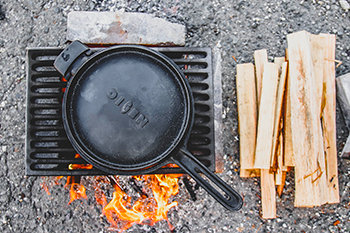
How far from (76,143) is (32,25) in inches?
55.9

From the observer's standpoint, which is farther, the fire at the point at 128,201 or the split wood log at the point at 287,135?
the fire at the point at 128,201

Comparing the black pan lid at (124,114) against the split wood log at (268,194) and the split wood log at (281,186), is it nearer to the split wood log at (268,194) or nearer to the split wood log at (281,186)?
the split wood log at (268,194)

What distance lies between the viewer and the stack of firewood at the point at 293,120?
5.75 feet

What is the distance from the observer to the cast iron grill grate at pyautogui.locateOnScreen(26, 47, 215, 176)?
1628 mm

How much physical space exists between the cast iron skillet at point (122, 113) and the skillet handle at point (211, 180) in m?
0.04

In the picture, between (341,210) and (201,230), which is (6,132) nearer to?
(201,230)

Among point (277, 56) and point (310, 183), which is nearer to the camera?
point (310, 183)

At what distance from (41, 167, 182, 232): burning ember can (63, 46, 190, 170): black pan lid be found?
0.68 m

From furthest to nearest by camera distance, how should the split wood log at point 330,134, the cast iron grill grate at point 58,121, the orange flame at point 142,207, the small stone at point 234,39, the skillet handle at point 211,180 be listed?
the small stone at point 234,39, the orange flame at point 142,207, the split wood log at point 330,134, the cast iron grill grate at point 58,121, the skillet handle at point 211,180

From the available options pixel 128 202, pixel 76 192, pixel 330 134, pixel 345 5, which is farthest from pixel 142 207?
pixel 345 5

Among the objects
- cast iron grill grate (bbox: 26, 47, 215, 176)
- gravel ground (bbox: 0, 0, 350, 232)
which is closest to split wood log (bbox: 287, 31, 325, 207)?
gravel ground (bbox: 0, 0, 350, 232)

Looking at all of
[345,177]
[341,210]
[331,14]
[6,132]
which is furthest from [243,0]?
[6,132]

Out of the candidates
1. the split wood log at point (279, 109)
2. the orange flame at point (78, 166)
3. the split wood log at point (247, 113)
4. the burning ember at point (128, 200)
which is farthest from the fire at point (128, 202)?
the split wood log at point (279, 109)

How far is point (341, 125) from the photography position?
206cm
